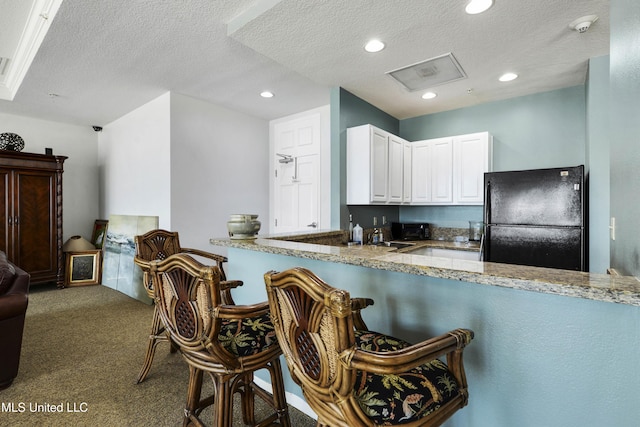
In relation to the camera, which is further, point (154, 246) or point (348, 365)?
point (154, 246)

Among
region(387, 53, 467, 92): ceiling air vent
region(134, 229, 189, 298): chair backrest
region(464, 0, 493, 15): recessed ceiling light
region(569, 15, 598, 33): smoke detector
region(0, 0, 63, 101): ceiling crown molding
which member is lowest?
region(134, 229, 189, 298): chair backrest

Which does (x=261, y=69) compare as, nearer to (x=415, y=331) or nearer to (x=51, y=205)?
(x=415, y=331)

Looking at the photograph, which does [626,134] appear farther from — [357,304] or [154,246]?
[154,246]

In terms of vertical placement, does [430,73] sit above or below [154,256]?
above

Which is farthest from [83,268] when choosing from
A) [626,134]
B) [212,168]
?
[626,134]

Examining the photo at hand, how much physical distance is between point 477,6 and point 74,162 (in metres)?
6.20

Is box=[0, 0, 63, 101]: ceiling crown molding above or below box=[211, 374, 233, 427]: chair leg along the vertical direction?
above

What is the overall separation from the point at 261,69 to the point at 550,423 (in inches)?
132

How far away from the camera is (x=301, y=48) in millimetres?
2521

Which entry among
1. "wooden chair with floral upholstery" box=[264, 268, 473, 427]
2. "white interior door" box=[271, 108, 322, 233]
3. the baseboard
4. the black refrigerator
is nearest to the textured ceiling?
"white interior door" box=[271, 108, 322, 233]

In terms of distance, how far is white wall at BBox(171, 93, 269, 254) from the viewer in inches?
155

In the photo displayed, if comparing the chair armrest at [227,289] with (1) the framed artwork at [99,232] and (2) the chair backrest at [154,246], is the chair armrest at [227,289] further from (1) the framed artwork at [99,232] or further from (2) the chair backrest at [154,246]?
(1) the framed artwork at [99,232]

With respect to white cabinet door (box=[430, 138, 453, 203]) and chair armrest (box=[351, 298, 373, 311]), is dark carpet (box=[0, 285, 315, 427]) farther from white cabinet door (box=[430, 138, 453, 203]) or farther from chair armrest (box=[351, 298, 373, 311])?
white cabinet door (box=[430, 138, 453, 203])

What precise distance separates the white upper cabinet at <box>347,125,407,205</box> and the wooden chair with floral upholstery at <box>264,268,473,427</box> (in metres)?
2.43
